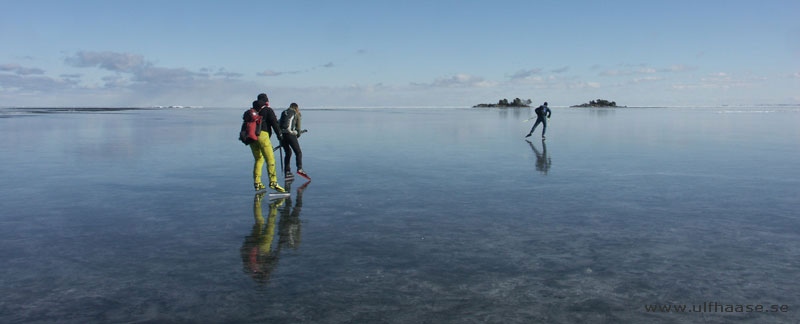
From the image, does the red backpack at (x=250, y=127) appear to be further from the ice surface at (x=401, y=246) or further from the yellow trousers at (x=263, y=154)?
the ice surface at (x=401, y=246)

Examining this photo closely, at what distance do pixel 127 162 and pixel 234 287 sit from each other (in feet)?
37.6

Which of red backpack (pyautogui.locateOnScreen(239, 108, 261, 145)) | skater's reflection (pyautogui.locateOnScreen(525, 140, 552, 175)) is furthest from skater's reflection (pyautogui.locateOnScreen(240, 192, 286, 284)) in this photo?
skater's reflection (pyautogui.locateOnScreen(525, 140, 552, 175))

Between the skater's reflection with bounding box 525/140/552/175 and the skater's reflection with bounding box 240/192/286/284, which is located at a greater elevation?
the skater's reflection with bounding box 525/140/552/175

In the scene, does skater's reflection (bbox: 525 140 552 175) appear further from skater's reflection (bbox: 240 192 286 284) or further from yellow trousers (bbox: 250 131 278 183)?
skater's reflection (bbox: 240 192 286 284)

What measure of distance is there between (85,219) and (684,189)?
10.1 m

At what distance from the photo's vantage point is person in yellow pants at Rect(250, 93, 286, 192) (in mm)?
9703

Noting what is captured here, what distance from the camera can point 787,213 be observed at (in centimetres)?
768

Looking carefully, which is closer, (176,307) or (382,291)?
(176,307)

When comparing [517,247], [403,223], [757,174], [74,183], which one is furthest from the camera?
[757,174]

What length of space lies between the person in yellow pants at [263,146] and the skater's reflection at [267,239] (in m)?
0.79

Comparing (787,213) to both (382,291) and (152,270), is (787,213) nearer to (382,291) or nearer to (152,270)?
(382,291)

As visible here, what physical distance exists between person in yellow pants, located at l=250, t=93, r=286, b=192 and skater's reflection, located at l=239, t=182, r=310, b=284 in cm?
79

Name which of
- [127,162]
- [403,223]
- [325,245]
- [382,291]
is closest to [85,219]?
[325,245]

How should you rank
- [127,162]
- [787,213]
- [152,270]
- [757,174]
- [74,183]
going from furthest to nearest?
[127,162], [757,174], [74,183], [787,213], [152,270]
